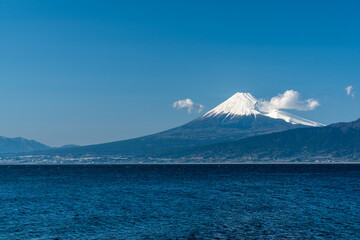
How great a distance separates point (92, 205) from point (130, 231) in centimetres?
2545

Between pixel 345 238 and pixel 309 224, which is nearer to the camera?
pixel 345 238

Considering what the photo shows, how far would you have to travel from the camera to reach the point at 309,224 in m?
54.3

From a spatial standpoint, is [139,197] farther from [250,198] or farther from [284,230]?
[284,230]

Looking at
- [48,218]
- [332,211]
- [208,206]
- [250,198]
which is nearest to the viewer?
[48,218]

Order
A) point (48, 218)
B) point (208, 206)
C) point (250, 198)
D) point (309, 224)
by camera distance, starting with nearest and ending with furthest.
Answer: point (309, 224) → point (48, 218) → point (208, 206) → point (250, 198)

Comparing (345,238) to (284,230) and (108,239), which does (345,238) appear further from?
(108,239)

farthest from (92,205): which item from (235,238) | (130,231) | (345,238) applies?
(345,238)

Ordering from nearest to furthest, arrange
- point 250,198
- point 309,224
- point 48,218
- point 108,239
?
point 108,239
point 309,224
point 48,218
point 250,198

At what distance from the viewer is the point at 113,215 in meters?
61.2

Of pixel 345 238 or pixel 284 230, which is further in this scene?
pixel 284 230

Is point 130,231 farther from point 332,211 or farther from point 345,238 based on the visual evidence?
point 332,211

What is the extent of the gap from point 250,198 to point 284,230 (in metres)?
34.5

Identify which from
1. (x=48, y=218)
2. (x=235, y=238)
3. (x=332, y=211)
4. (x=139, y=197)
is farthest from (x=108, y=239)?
(x=139, y=197)

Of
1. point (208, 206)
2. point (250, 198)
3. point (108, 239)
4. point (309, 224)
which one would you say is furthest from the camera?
point (250, 198)
